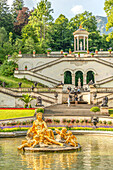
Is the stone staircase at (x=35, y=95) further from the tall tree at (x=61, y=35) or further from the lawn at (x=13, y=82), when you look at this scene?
the tall tree at (x=61, y=35)

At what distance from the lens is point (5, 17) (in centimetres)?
7712

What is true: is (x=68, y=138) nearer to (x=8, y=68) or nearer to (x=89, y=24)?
(x=8, y=68)

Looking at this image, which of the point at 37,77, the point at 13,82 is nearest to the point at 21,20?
the point at 37,77

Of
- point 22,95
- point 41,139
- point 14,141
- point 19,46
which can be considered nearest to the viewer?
point 41,139

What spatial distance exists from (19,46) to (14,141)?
145 feet

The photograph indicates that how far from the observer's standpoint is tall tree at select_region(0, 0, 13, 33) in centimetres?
7519

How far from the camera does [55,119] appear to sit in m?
30.7

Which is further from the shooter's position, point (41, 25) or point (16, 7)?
point (16, 7)

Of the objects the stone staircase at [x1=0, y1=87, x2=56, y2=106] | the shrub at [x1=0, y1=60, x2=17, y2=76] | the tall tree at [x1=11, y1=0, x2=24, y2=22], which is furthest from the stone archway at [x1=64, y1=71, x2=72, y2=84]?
the tall tree at [x1=11, y1=0, x2=24, y2=22]

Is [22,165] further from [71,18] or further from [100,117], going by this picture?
[71,18]

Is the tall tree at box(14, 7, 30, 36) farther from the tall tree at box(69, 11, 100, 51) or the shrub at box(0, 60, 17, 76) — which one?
the shrub at box(0, 60, 17, 76)

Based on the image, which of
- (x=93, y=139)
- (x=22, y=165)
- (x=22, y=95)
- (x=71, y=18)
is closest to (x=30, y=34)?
(x=71, y=18)

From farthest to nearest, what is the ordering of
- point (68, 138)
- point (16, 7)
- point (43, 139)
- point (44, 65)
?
1. point (16, 7)
2. point (44, 65)
3. point (68, 138)
4. point (43, 139)

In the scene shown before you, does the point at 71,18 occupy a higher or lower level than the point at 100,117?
higher
